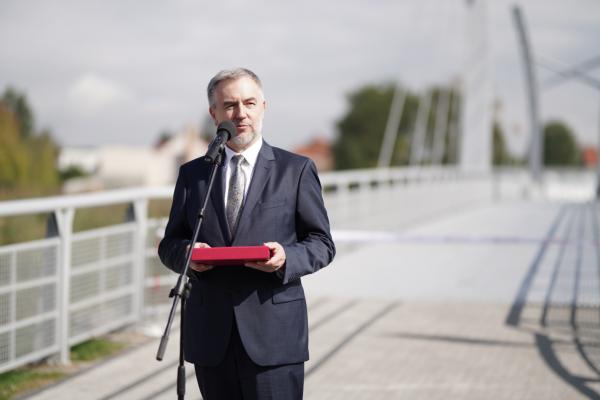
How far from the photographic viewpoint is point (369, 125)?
109125mm

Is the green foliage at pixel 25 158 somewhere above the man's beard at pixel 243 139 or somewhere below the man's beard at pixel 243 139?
below

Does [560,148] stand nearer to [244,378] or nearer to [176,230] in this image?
[176,230]

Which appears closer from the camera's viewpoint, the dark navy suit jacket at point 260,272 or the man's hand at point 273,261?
the man's hand at point 273,261

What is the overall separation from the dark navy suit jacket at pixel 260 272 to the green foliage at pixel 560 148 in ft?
485

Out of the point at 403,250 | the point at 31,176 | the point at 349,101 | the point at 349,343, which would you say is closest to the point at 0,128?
the point at 31,176

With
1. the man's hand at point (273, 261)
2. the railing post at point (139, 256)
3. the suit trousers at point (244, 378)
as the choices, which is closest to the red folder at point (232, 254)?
the man's hand at point (273, 261)

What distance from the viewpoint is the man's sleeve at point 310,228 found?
334 cm

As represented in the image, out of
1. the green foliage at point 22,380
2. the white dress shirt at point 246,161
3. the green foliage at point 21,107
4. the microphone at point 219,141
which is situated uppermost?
the green foliage at point 21,107

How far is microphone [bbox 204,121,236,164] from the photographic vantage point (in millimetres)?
3170

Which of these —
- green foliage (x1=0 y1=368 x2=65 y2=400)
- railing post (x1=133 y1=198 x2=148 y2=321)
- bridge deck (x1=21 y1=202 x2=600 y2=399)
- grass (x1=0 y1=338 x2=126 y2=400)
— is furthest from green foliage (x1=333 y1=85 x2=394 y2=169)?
green foliage (x1=0 y1=368 x2=65 y2=400)

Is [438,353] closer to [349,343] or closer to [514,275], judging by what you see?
[349,343]

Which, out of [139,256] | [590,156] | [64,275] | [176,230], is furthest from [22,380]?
[590,156]

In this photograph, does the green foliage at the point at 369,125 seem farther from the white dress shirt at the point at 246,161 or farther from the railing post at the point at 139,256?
the white dress shirt at the point at 246,161

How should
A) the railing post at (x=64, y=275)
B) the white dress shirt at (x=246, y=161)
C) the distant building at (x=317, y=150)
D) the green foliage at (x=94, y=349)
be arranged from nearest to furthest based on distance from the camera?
the white dress shirt at (x=246, y=161), the railing post at (x=64, y=275), the green foliage at (x=94, y=349), the distant building at (x=317, y=150)
